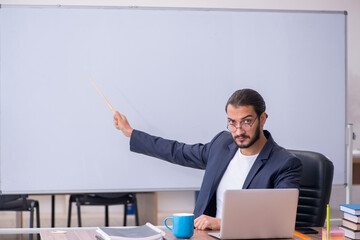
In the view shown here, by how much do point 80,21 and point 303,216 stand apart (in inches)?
68.3

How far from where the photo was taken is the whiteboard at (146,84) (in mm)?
3217

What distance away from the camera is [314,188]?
254 cm

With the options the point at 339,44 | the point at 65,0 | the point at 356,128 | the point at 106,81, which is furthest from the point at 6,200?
the point at 356,128

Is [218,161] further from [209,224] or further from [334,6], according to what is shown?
[334,6]

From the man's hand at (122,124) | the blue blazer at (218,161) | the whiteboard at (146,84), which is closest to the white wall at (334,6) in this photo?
the whiteboard at (146,84)

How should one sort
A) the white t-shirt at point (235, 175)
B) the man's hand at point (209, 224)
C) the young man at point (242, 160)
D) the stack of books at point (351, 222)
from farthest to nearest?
the white t-shirt at point (235, 175) → the young man at point (242, 160) → the man's hand at point (209, 224) → the stack of books at point (351, 222)

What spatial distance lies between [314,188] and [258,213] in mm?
769

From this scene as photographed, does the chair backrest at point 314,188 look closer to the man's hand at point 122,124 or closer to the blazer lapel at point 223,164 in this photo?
the blazer lapel at point 223,164

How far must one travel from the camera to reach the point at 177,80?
3357 mm

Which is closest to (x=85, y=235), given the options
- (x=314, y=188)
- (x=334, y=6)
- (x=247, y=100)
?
(x=247, y=100)

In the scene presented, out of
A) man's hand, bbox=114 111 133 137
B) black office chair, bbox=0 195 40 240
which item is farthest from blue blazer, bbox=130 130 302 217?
black office chair, bbox=0 195 40 240

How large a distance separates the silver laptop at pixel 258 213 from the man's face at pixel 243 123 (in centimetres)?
54

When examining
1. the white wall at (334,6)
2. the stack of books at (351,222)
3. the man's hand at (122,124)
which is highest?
the white wall at (334,6)

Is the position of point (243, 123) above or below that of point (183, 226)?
above
